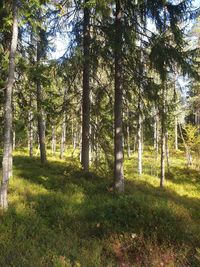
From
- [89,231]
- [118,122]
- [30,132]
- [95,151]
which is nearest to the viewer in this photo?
[89,231]

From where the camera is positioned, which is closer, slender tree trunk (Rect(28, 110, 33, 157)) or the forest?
the forest

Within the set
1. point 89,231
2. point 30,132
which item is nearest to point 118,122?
point 89,231

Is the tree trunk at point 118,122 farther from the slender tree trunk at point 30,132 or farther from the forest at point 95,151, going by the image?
the slender tree trunk at point 30,132

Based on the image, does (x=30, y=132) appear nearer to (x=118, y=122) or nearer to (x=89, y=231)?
(x=118, y=122)

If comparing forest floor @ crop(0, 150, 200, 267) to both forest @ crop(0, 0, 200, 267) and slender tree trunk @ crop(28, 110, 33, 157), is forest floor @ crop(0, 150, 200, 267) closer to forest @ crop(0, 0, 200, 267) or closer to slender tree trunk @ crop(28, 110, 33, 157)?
forest @ crop(0, 0, 200, 267)

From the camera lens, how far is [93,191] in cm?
1248

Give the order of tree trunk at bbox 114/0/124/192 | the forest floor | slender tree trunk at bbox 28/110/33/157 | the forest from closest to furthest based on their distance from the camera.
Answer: the forest floor, the forest, tree trunk at bbox 114/0/124/192, slender tree trunk at bbox 28/110/33/157

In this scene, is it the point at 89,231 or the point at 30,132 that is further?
the point at 30,132

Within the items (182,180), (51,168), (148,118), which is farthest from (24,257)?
(182,180)

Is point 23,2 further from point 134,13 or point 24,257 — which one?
point 24,257

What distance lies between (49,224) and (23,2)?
655 cm

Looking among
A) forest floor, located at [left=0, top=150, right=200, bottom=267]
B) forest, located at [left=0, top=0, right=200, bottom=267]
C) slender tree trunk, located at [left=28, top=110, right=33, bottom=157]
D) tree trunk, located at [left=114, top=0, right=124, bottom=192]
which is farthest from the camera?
slender tree trunk, located at [left=28, top=110, right=33, bottom=157]

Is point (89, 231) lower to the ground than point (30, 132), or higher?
lower

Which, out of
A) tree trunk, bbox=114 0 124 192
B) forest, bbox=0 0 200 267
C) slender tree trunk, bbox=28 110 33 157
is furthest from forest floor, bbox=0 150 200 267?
slender tree trunk, bbox=28 110 33 157
